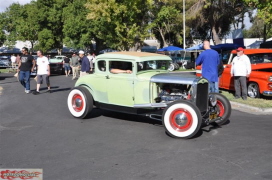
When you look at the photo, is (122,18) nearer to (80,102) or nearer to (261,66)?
(261,66)

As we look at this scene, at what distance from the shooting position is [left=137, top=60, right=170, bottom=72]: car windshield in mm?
7523

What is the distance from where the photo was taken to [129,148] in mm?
5812

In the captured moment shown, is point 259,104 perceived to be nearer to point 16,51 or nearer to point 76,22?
point 76,22

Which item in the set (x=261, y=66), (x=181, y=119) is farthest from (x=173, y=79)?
(x=261, y=66)

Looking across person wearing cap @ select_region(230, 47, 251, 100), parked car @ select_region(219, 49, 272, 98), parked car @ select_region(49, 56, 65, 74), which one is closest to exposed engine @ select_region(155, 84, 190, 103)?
person wearing cap @ select_region(230, 47, 251, 100)

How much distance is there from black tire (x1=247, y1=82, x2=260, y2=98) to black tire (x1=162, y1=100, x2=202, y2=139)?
588 centimetres

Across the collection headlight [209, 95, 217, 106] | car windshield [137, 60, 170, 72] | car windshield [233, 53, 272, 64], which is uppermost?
car windshield [233, 53, 272, 64]

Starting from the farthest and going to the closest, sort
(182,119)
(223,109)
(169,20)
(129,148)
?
(169,20) < (223,109) < (182,119) < (129,148)

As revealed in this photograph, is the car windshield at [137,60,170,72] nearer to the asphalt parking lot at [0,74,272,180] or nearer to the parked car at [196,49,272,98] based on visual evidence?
the asphalt parking lot at [0,74,272,180]

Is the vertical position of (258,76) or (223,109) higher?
(258,76)

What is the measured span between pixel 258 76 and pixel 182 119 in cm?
594

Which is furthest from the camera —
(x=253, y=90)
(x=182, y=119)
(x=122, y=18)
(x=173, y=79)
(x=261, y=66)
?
(x=122, y=18)

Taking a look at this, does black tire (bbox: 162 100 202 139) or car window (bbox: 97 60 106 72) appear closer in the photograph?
black tire (bbox: 162 100 202 139)

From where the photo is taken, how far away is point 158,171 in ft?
15.3
